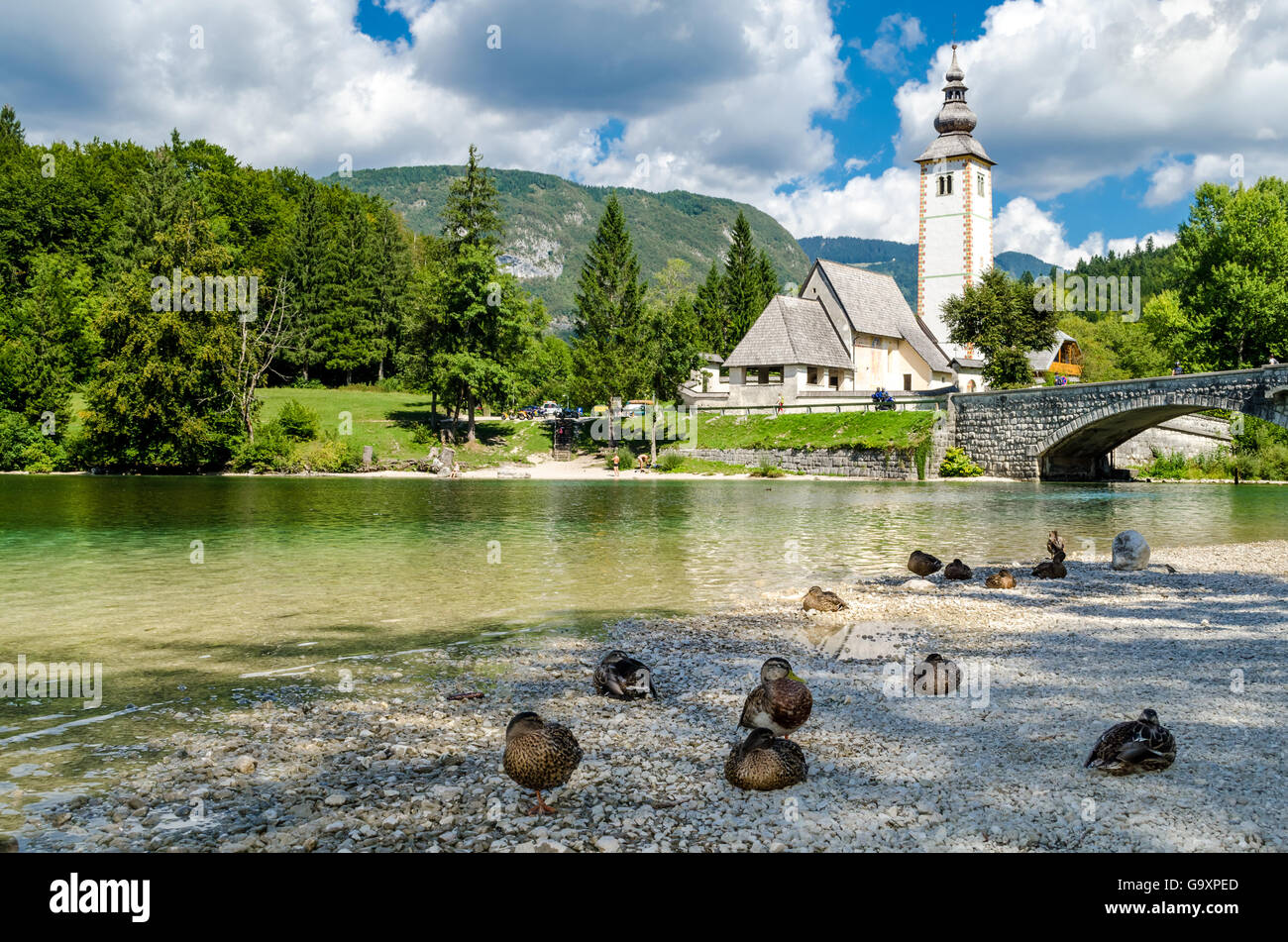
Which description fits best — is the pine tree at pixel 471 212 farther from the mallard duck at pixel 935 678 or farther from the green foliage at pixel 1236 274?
the mallard duck at pixel 935 678

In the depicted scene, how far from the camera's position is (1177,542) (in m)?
20.0

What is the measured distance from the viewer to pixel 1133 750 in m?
5.54

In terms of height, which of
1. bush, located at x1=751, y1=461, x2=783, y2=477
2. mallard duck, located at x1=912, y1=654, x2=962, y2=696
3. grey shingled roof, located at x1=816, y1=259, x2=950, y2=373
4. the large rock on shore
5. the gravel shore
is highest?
grey shingled roof, located at x1=816, y1=259, x2=950, y2=373

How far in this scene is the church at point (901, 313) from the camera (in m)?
63.4

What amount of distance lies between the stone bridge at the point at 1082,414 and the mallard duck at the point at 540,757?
40.1 meters

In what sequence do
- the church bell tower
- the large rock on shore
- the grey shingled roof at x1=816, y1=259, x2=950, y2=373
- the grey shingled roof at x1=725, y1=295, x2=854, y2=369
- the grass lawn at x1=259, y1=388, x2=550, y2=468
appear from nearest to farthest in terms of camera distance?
the large rock on shore < the grass lawn at x1=259, y1=388, x2=550, y2=468 < the grey shingled roof at x1=725, y1=295, x2=854, y2=369 < the grey shingled roof at x1=816, y1=259, x2=950, y2=373 < the church bell tower

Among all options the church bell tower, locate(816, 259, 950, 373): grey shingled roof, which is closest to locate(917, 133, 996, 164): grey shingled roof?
the church bell tower

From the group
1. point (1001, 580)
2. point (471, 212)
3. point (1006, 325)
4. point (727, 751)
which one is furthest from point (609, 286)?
point (727, 751)

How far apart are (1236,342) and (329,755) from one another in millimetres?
66553

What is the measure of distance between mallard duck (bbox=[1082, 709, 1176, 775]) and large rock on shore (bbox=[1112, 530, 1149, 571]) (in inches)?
431

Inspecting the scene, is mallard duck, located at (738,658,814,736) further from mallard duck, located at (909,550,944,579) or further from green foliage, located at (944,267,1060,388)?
green foliage, located at (944,267,1060,388)

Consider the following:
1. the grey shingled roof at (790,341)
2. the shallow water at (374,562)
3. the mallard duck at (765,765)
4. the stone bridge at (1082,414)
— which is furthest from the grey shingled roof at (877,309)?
the mallard duck at (765,765)

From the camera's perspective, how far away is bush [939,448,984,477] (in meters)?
46.9

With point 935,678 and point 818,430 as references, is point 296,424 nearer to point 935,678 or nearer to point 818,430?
point 818,430
